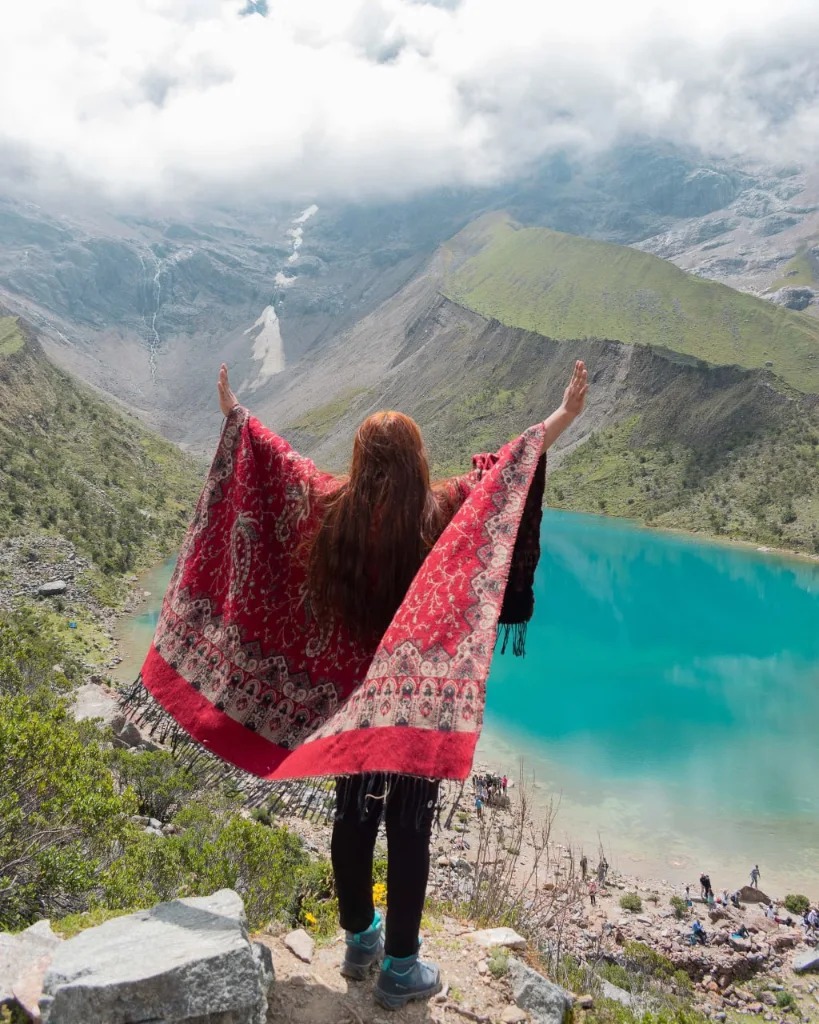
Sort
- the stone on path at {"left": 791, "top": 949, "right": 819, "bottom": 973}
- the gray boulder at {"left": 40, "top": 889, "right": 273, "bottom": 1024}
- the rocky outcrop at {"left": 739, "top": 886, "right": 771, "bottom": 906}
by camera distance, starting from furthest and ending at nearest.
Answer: the rocky outcrop at {"left": 739, "top": 886, "right": 771, "bottom": 906} < the stone on path at {"left": 791, "top": 949, "right": 819, "bottom": 973} < the gray boulder at {"left": 40, "top": 889, "right": 273, "bottom": 1024}

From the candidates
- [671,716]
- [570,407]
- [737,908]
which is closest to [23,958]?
[570,407]

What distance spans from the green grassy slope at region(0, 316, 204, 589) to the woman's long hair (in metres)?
28.1

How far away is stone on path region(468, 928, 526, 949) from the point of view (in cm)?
363

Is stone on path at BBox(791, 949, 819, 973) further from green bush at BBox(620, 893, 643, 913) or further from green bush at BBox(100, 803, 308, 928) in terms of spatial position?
green bush at BBox(100, 803, 308, 928)

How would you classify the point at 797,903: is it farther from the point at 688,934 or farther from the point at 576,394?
the point at 576,394

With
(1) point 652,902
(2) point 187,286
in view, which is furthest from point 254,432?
(2) point 187,286

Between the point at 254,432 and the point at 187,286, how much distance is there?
182 metres

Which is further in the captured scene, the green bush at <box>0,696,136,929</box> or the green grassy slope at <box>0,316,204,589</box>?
the green grassy slope at <box>0,316,204,589</box>

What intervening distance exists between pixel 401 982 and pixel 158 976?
0.99m

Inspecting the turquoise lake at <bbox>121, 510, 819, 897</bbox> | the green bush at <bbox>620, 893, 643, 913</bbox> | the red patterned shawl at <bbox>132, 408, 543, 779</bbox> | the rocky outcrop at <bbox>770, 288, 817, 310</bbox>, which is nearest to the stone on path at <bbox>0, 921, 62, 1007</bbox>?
the red patterned shawl at <bbox>132, 408, 543, 779</bbox>

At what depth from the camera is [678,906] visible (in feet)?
38.0

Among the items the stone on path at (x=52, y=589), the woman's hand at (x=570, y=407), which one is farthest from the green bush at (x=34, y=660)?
the woman's hand at (x=570, y=407)

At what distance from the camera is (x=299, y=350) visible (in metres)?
143

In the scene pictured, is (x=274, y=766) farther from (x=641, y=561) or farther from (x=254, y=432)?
(x=641, y=561)
